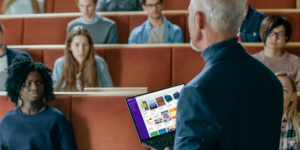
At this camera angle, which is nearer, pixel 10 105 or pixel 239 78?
pixel 239 78

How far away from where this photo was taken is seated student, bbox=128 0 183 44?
1325 millimetres

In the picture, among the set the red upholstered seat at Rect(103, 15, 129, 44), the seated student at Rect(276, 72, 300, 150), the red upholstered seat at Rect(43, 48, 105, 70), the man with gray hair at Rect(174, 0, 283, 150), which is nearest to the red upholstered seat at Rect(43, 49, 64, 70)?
the red upholstered seat at Rect(43, 48, 105, 70)

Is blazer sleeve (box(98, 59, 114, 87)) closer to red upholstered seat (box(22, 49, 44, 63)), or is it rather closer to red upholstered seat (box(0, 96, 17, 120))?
red upholstered seat (box(22, 49, 44, 63))

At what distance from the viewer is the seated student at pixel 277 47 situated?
1.07 meters

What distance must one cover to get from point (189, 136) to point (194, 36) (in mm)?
118

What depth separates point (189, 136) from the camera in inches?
12.5

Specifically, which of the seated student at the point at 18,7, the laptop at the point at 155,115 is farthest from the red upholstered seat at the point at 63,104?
the seated student at the point at 18,7

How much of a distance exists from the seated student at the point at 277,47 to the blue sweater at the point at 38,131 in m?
0.69

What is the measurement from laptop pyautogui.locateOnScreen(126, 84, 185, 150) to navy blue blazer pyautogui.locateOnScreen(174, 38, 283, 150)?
0.27 m

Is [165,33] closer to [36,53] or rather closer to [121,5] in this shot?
[121,5]

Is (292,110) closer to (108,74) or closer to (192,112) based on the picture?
(192,112)

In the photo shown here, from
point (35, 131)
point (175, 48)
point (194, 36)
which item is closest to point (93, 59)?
point (175, 48)

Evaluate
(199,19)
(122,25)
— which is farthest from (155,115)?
(122,25)

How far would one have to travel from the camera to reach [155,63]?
1128 millimetres
